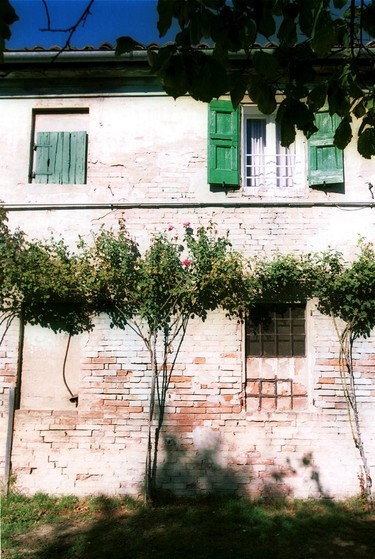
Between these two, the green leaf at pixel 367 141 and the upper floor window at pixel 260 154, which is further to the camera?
the upper floor window at pixel 260 154

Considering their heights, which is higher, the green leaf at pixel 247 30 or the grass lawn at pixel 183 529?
the green leaf at pixel 247 30

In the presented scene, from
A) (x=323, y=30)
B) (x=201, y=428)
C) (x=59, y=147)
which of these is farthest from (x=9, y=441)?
(x=323, y=30)

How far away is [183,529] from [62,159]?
547 cm

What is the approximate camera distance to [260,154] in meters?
7.58

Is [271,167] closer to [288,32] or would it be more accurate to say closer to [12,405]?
[288,32]

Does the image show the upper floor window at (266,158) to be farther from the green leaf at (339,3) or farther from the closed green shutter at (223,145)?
the green leaf at (339,3)

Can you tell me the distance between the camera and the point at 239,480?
260 inches

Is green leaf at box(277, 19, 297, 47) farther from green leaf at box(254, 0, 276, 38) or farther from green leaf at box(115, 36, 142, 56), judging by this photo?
green leaf at box(115, 36, 142, 56)

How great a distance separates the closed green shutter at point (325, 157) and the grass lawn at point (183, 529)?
4524 mm

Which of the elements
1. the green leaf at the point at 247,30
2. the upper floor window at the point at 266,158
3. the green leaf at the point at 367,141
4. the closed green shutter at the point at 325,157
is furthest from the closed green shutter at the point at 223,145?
the green leaf at the point at 247,30

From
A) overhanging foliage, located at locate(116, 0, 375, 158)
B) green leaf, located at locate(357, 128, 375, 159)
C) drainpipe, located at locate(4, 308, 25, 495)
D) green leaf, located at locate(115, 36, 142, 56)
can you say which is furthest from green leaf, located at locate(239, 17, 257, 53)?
drainpipe, located at locate(4, 308, 25, 495)

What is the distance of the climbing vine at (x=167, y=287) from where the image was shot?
6.70 m

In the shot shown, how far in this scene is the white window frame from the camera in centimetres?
737

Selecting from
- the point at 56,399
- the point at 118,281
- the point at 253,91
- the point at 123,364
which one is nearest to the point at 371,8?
the point at 253,91
